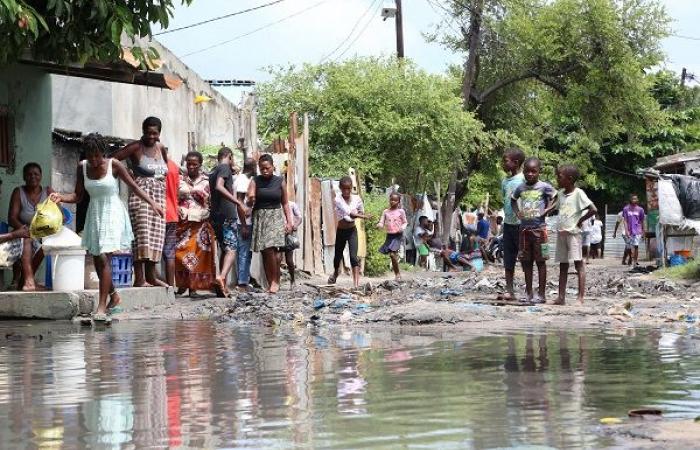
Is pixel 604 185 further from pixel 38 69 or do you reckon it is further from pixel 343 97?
pixel 38 69

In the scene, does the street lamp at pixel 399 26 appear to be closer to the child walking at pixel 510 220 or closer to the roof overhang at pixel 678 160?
the roof overhang at pixel 678 160

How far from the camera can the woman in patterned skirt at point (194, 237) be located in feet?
43.5

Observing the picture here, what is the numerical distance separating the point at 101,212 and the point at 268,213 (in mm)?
3782

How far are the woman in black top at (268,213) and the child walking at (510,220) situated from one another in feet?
8.96

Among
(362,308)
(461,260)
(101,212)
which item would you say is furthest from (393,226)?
(461,260)

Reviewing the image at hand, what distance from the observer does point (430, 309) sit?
10438mm

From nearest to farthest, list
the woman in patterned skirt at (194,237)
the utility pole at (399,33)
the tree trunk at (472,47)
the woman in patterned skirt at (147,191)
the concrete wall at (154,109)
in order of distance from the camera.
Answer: the woman in patterned skirt at (147,191), the woman in patterned skirt at (194,237), the concrete wall at (154,109), the tree trunk at (472,47), the utility pole at (399,33)

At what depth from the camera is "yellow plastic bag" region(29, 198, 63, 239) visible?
10.3m

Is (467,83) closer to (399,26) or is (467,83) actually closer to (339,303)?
(399,26)

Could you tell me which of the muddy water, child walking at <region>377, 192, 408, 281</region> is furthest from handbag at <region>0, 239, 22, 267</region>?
child walking at <region>377, 192, 408, 281</region>

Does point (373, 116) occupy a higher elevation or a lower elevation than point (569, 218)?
higher

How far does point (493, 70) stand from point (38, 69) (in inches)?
970

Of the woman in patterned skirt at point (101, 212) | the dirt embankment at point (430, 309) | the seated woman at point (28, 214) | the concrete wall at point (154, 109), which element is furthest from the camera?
the concrete wall at point (154, 109)

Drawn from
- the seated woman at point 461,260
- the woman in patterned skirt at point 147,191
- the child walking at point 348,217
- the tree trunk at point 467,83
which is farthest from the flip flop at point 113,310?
the tree trunk at point 467,83
